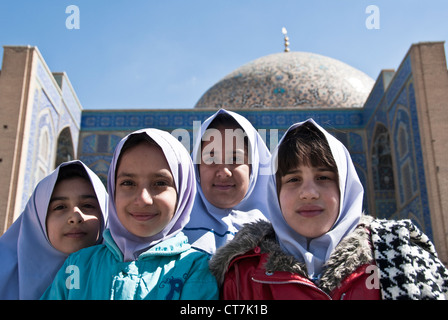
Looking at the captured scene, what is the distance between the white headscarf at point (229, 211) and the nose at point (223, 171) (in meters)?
0.11

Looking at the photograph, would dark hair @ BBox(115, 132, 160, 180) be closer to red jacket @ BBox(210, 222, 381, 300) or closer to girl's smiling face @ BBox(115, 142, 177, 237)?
girl's smiling face @ BBox(115, 142, 177, 237)

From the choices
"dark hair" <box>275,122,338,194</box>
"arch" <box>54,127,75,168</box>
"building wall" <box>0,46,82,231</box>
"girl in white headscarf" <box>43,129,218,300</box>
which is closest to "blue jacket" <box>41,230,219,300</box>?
"girl in white headscarf" <box>43,129,218,300</box>

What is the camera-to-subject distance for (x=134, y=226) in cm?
124

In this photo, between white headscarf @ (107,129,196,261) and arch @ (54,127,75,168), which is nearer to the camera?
white headscarf @ (107,129,196,261)

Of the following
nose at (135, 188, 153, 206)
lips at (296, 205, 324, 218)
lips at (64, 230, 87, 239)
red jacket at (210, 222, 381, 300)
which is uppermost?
nose at (135, 188, 153, 206)

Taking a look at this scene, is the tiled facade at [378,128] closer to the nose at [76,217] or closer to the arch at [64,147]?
the arch at [64,147]

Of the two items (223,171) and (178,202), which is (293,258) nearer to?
(178,202)

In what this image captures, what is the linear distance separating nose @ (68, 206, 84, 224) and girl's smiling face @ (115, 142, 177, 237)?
0.24 m

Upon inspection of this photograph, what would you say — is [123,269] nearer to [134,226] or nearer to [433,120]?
[134,226]

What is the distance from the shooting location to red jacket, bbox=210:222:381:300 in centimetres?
109

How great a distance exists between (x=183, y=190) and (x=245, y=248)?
0.84ft

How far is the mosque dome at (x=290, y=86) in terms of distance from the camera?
9117 mm

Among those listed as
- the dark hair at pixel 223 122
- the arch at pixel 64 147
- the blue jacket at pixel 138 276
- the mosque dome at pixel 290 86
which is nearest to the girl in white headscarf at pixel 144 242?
the blue jacket at pixel 138 276
